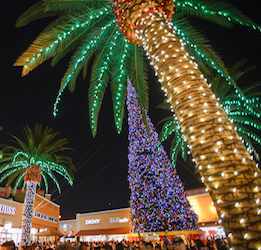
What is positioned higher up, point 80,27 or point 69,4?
point 69,4

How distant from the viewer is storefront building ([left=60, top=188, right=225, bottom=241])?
26812 mm

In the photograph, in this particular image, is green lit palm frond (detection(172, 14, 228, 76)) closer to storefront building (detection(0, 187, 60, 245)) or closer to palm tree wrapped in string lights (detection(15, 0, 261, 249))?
palm tree wrapped in string lights (detection(15, 0, 261, 249))

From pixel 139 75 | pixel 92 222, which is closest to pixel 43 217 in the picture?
pixel 92 222

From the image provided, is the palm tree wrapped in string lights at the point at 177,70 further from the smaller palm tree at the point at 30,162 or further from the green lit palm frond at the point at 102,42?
the smaller palm tree at the point at 30,162

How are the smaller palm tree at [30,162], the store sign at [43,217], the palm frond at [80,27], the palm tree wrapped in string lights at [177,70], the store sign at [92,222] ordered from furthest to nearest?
the store sign at [92,222]
the store sign at [43,217]
the smaller palm tree at [30,162]
the palm frond at [80,27]
the palm tree wrapped in string lights at [177,70]

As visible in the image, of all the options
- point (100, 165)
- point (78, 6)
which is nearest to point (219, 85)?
point (78, 6)

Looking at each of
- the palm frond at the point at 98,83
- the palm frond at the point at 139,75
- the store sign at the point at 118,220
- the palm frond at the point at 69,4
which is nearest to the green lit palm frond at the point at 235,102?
the palm frond at the point at 139,75

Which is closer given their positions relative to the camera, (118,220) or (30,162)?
(30,162)

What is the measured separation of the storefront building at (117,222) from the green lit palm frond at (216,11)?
21530mm

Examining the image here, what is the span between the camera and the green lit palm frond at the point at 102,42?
6.63 m

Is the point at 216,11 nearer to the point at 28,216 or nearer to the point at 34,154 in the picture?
the point at 34,154

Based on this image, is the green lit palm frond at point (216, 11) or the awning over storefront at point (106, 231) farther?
the awning over storefront at point (106, 231)

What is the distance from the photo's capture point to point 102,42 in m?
9.03

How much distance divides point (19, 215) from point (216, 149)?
91.7ft
